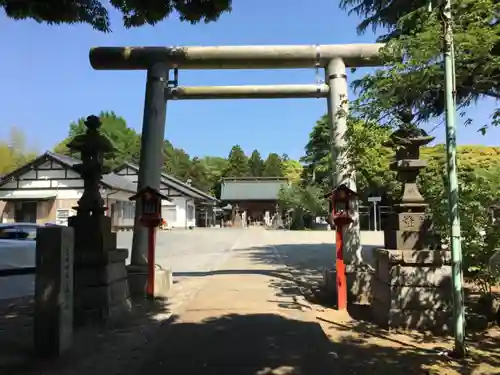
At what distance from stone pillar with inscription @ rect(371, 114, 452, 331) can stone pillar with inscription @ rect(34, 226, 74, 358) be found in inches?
173

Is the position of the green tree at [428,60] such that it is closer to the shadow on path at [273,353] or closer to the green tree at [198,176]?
the shadow on path at [273,353]

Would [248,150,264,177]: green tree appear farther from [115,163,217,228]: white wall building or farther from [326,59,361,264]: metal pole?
[326,59,361,264]: metal pole

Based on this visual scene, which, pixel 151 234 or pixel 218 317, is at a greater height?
pixel 151 234

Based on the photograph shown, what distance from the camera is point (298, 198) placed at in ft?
153

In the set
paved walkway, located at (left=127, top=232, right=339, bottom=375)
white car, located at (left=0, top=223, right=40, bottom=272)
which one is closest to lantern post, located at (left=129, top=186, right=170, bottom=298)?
paved walkway, located at (left=127, top=232, right=339, bottom=375)

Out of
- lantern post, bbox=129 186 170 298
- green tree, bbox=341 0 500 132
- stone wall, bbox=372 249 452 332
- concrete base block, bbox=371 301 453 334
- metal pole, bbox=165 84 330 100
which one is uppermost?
metal pole, bbox=165 84 330 100

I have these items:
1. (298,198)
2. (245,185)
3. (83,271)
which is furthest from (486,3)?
(245,185)

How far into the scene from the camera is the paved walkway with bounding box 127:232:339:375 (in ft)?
16.4

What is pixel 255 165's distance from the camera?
9100 cm

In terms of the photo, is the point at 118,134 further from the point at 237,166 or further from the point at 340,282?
the point at 340,282

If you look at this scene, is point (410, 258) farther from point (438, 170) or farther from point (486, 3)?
point (486, 3)

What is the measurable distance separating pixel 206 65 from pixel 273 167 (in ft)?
258

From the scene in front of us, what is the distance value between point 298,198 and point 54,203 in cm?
2271

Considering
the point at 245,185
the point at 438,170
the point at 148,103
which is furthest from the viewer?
the point at 245,185
